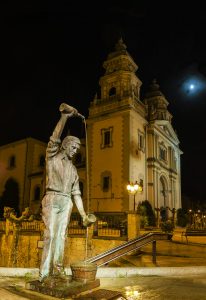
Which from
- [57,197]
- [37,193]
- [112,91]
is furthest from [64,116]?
[37,193]

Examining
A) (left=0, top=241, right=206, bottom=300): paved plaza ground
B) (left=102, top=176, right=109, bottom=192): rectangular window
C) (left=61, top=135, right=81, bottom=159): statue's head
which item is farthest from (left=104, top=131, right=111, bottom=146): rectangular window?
(left=61, top=135, right=81, bottom=159): statue's head

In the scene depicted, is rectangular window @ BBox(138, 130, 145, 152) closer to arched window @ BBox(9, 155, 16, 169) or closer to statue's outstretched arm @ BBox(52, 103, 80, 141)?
arched window @ BBox(9, 155, 16, 169)

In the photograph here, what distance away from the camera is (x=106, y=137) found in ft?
106

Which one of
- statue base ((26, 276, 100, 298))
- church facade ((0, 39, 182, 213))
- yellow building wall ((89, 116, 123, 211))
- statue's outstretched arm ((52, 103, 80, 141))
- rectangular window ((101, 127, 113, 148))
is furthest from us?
rectangular window ((101, 127, 113, 148))

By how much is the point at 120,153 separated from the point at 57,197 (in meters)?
25.7

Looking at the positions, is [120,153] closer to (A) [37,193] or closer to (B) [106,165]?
(B) [106,165]

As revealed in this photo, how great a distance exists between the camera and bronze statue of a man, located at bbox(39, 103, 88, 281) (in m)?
4.83

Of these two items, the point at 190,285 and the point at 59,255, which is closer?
the point at 59,255

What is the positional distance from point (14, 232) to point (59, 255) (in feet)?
49.1

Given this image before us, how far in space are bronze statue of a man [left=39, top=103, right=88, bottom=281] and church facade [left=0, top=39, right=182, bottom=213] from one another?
2225cm

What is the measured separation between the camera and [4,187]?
138 ft

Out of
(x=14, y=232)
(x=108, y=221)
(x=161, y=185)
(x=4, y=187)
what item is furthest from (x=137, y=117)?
(x=4, y=187)

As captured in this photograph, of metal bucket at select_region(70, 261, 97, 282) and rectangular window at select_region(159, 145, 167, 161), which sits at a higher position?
rectangular window at select_region(159, 145, 167, 161)

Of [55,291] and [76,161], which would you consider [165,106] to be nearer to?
[76,161]
